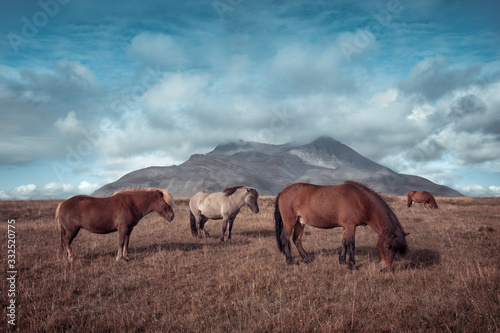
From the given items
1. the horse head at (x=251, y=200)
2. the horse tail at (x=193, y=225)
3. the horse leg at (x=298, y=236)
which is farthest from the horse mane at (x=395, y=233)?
the horse tail at (x=193, y=225)

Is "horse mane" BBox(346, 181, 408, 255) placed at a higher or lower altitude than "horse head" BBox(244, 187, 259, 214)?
lower

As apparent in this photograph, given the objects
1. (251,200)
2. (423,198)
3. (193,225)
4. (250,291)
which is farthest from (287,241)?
(423,198)

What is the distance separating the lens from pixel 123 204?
9.29 meters

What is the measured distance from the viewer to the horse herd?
7.75 m

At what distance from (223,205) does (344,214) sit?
250 inches

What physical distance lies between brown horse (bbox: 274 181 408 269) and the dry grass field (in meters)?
0.56

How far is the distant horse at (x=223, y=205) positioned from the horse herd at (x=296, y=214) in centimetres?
310

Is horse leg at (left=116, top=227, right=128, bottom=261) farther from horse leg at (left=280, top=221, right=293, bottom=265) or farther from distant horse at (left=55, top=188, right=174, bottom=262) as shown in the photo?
horse leg at (left=280, top=221, right=293, bottom=265)

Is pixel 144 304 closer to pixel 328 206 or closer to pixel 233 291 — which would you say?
pixel 233 291

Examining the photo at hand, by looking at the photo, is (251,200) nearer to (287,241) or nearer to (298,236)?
(298,236)

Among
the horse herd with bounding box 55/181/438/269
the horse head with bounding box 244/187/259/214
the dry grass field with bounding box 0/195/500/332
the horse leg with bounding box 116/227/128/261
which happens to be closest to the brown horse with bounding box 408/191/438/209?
the dry grass field with bounding box 0/195/500/332

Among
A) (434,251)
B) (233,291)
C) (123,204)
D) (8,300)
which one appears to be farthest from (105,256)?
(434,251)

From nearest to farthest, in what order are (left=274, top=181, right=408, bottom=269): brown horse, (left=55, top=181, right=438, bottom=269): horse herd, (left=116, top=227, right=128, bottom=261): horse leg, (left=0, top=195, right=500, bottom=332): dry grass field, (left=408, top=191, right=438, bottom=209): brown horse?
(left=0, top=195, right=500, bottom=332): dry grass field < (left=274, top=181, right=408, bottom=269): brown horse < (left=55, top=181, right=438, bottom=269): horse herd < (left=116, top=227, right=128, bottom=261): horse leg < (left=408, top=191, right=438, bottom=209): brown horse

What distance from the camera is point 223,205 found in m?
12.9
